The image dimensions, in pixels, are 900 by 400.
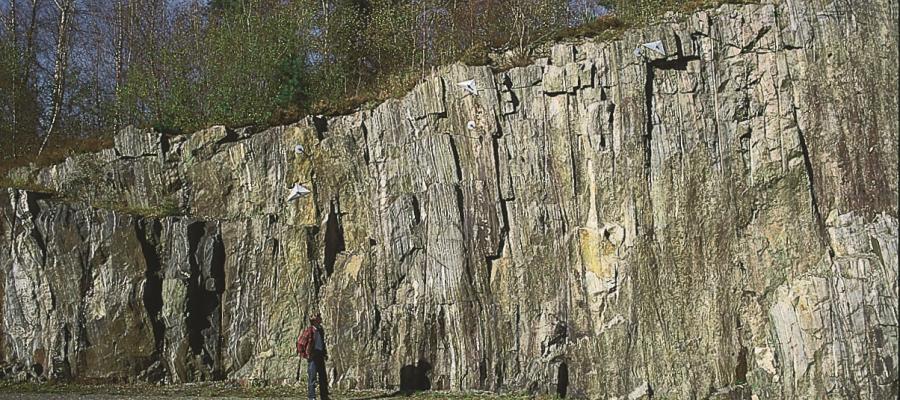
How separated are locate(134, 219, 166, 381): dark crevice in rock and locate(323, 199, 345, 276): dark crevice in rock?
4463 millimetres

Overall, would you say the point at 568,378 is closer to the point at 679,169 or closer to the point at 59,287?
the point at 679,169

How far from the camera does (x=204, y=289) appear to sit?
21.3 m

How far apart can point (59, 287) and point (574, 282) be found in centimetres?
1336

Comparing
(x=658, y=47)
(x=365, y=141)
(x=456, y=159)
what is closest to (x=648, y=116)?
(x=658, y=47)

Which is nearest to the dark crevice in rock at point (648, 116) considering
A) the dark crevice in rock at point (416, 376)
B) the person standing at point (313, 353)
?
the dark crevice in rock at point (416, 376)

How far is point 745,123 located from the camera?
17.7 meters

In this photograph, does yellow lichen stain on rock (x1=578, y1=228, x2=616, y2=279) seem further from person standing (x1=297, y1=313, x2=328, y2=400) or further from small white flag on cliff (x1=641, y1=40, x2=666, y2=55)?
person standing (x1=297, y1=313, x2=328, y2=400)

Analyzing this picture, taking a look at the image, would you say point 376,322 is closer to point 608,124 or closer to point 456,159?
point 456,159

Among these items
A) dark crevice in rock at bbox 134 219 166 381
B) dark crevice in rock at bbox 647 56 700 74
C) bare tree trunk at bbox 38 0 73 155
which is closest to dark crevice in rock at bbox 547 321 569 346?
dark crevice in rock at bbox 647 56 700 74

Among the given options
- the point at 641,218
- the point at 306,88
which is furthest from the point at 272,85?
the point at 641,218

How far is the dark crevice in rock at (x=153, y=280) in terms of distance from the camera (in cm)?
2077

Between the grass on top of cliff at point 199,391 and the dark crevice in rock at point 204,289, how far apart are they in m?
1.08

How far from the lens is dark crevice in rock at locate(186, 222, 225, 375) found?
68.7 ft

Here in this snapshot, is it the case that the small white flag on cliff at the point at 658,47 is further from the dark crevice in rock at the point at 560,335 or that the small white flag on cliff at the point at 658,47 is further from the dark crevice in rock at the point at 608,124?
the dark crevice in rock at the point at 560,335
